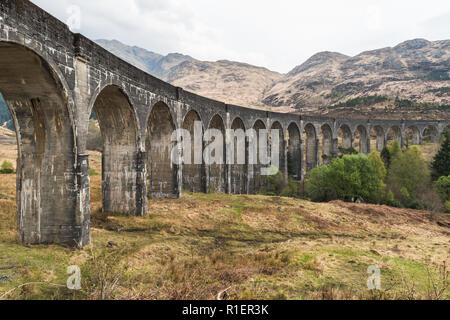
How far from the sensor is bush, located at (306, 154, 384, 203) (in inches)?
1096

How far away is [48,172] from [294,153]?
36.1 meters

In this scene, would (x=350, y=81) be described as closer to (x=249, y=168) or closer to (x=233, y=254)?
(x=249, y=168)

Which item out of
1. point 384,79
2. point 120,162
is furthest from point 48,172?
point 384,79

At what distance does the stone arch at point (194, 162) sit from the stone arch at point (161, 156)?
372cm

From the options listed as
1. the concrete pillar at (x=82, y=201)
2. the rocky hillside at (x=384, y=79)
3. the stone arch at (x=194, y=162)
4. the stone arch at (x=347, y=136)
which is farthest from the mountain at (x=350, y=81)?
the concrete pillar at (x=82, y=201)

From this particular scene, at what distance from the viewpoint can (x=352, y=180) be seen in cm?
2752

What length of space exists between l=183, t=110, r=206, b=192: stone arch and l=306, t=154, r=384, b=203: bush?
545 inches

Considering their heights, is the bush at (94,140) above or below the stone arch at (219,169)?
above

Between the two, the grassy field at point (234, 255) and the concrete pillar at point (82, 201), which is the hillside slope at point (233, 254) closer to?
the grassy field at point (234, 255)

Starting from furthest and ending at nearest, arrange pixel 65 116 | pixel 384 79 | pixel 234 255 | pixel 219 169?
pixel 384 79, pixel 219 169, pixel 234 255, pixel 65 116

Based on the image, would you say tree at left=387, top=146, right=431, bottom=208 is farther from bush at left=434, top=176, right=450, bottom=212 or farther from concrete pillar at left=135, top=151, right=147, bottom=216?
concrete pillar at left=135, top=151, right=147, bottom=216

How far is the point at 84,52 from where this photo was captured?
34.3 feet

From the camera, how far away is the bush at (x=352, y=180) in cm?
2783

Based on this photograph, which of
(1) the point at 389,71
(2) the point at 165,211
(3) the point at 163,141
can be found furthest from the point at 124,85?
(1) the point at 389,71
